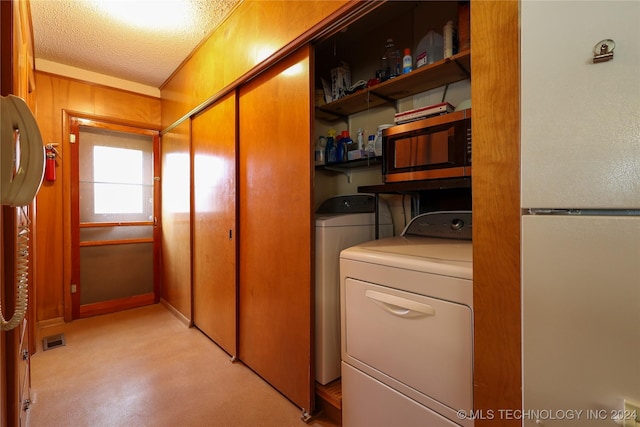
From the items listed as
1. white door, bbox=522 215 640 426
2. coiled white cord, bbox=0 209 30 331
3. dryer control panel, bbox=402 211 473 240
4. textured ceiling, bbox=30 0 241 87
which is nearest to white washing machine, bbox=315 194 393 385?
dryer control panel, bbox=402 211 473 240

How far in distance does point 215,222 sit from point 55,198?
1883 mm

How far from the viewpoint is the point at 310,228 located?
5.08 ft

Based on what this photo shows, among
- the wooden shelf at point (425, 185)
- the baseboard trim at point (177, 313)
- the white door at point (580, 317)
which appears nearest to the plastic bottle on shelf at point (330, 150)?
the wooden shelf at point (425, 185)

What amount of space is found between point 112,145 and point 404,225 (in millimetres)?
3335

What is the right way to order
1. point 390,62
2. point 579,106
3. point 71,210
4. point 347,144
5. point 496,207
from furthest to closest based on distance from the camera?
point 71,210, point 347,144, point 390,62, point 496,207, point 579,106

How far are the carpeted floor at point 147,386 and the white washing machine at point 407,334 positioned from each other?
0.57 meters

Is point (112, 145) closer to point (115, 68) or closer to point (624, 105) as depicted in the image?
point (115, 68)

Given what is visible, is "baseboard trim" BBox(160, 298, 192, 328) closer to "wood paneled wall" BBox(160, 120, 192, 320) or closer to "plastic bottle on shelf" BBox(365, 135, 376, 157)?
"wood paneled wall" BBox(160, 120, 192, 320)

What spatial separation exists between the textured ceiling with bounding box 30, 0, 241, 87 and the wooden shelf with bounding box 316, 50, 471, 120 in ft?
3.37

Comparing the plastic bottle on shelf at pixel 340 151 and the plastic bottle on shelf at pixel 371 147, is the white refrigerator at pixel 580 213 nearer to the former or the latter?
the plastic bottle on shelf at pixel 371 147

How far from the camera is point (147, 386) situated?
1.88m

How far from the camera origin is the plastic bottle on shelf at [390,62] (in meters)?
1.81

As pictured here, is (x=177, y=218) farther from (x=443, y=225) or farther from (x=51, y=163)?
(x=443, y=225)

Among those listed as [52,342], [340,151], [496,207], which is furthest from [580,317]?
[52,342]
